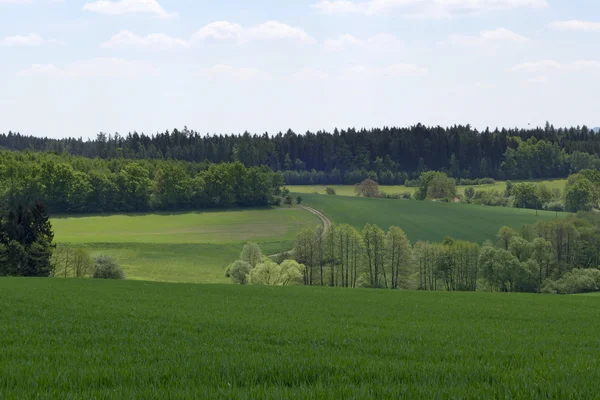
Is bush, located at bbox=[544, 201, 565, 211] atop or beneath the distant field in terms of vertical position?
beneath

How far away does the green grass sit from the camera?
8396mm

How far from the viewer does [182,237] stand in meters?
105

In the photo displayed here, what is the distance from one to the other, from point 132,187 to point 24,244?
67.3 meters

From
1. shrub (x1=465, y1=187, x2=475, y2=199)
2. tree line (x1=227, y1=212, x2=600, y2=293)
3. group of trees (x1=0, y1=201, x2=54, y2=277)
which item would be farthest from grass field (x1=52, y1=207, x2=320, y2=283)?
shrub (x1=465, y1=187, x2=475, y2=199)

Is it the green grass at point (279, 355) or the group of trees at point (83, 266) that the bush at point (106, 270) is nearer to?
the group of trees at point (83, 266)

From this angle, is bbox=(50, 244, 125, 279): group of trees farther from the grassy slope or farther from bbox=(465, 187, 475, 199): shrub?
bbox=(465, 187, 475, 199): shrub

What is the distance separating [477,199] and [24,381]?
→ 498 feet

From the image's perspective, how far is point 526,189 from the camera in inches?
5728

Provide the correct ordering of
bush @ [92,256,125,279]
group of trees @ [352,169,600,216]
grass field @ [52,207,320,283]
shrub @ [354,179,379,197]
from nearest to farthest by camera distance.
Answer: bush @ [92,256,125,279] → grass field @ [52,207,320,283] → group of trees @ [352,169,600,216] → shrub @ [354,179,379,197]

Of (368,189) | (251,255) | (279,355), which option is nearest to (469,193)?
(368,189)

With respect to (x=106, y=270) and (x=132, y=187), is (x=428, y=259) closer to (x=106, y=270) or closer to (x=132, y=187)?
(x=106, y=270)

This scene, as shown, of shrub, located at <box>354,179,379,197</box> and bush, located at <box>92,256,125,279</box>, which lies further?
shrub, located at <box>354,179,379,197</box>

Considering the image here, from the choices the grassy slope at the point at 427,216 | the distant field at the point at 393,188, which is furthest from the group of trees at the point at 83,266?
the distant field at the point at 393,188

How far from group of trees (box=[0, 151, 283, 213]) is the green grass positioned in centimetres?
11125
